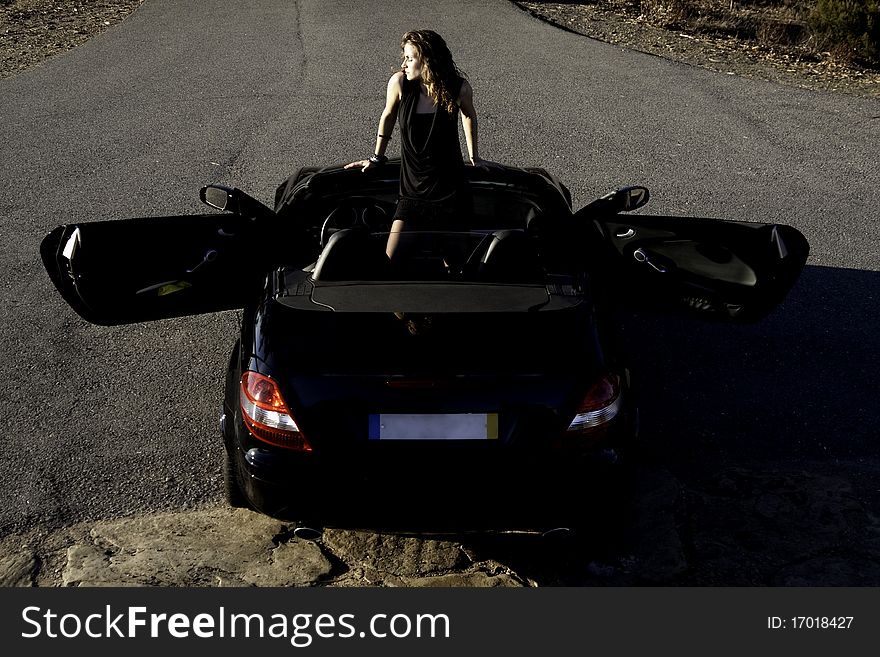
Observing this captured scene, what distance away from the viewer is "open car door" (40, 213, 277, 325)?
16.8 ft

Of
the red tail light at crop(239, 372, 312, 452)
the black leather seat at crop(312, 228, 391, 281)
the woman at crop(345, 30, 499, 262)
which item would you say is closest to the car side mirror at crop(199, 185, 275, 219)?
the woman at crop(345, 30, 499, 262)

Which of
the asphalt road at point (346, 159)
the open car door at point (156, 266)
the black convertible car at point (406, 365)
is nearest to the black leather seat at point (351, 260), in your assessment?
the black convertible car at point (406, 365)

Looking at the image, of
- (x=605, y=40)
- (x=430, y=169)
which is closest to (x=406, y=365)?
(x=430, y=169)

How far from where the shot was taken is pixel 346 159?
9688 mm

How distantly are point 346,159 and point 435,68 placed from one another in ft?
13.8

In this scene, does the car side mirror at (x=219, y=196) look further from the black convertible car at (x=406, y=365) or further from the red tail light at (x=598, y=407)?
the red tail light at (x=598, y=407)

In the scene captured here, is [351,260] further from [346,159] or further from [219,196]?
[346,159]

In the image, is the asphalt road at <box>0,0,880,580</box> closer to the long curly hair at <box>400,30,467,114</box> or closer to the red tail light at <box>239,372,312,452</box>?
the red tail light at <box>239,372,312,452</box>

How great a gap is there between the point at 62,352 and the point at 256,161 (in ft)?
13.0

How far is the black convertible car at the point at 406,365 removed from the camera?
3.77 metres

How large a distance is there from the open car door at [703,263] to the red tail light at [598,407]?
1522 mm

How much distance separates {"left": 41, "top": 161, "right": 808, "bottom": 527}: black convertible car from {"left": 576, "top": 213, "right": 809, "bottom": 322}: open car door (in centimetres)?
43

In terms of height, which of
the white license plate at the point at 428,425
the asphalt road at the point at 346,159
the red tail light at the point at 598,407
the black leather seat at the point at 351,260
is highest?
the black leather seat at the point at 351,260
